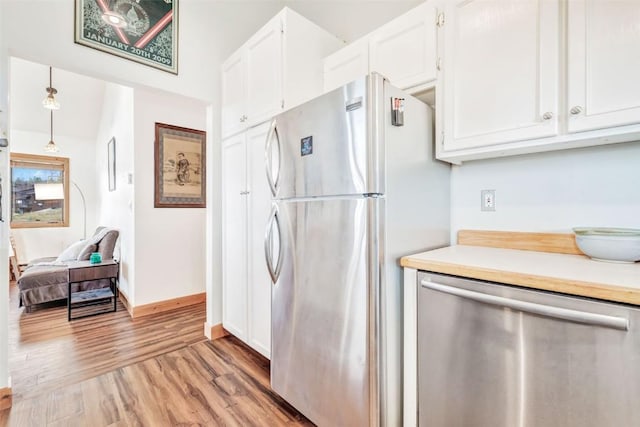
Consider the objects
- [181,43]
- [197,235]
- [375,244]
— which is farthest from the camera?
[197,235]

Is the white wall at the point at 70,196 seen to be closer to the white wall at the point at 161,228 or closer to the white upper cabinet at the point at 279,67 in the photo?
the white wall at the point at 161,228

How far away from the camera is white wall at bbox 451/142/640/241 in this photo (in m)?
1.21

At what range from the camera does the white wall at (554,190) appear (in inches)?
47.6

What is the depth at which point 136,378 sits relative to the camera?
1946 mm

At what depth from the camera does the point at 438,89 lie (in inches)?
57.2

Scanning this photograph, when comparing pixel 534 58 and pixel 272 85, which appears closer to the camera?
pixel 534 58

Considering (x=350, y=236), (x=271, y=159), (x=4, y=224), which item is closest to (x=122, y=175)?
(x=4, y=224)

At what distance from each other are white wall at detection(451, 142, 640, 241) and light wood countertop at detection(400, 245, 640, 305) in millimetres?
192

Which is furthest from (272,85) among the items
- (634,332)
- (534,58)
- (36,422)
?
(36,422)

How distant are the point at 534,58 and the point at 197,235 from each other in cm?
357

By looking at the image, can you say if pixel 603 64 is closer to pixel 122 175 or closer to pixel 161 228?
pixel 161 228

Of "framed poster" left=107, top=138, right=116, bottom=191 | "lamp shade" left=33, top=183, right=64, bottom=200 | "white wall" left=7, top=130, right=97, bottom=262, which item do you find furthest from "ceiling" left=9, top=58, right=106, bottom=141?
"framed poster" left=107, top=138, right=116, bottom=191

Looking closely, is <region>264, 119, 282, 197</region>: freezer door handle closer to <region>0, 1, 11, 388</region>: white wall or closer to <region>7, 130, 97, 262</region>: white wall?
<region>0, 1, 11, 388</region>: white wall

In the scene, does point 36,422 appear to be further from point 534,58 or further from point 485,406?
point 534,58
